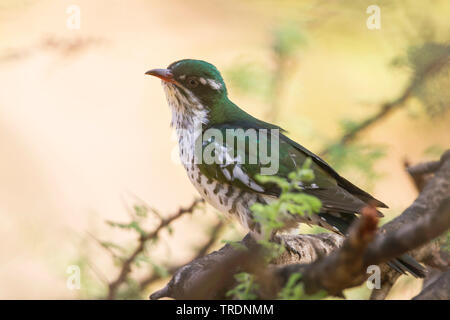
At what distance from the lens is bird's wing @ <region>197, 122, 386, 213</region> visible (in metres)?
1.51

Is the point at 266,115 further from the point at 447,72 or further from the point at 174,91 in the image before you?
the point at 447,72

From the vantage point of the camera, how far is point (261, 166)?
1.61 m

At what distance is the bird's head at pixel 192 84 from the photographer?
179cm

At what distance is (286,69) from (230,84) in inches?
7.9

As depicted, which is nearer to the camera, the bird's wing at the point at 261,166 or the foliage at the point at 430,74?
the bird's wing at the point at 261,166

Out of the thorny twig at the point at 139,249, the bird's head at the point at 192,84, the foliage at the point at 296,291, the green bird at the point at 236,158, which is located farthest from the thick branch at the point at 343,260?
the bird's head at the point at 192,84

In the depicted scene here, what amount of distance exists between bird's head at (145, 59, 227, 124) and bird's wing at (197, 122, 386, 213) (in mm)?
134

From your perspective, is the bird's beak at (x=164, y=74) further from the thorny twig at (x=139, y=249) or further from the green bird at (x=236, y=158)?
the thorny twig at (x=139, y=249)

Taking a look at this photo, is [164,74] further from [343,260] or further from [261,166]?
[343,260]

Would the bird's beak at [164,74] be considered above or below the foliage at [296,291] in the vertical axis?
above

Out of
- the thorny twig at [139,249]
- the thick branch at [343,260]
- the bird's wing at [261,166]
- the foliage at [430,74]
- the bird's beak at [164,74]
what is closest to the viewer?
the thick branch at [343,260]

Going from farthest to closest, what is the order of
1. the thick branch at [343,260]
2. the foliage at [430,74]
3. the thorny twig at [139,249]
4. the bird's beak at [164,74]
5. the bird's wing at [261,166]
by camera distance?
the bird's beak at [164,74]
the foliage at [430,74]
the bird's wing at [261,166]
the thorny twig at [139,249]
the thick branch at [343,260]

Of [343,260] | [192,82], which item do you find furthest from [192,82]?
[343,260]
